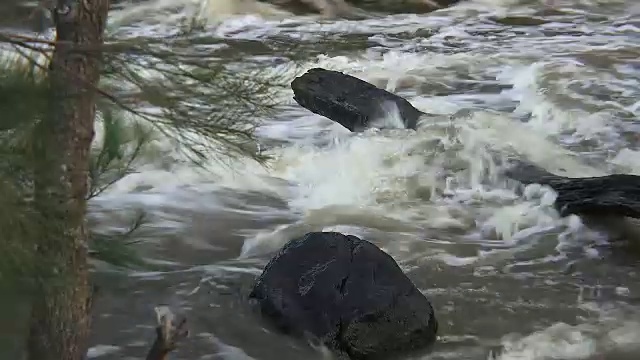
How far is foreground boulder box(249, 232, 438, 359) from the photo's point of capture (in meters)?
4.16

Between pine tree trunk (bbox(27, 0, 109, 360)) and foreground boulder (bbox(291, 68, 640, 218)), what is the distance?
4157 millimetres

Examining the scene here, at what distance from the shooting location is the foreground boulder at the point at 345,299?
416cm

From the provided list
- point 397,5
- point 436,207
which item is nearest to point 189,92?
point 436,207

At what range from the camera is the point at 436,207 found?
21.0 feet

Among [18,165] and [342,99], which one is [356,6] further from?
[18,165]

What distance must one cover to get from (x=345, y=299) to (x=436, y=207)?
2253 mm

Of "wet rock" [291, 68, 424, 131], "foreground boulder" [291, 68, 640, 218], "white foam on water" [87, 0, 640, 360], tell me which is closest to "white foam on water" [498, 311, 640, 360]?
"white foam on water" [87, 0, 640, 360]

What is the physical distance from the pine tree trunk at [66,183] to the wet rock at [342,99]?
524 centimetres

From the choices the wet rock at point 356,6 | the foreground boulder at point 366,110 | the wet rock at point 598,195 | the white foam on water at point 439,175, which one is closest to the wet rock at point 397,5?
the wet rock at point 356,6

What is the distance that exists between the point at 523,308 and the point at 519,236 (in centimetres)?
121

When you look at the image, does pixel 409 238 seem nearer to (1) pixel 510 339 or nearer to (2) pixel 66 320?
(1) pixel 510 339

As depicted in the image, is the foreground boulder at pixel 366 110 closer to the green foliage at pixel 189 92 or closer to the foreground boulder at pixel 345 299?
the foreground boulder at pixel 345 299

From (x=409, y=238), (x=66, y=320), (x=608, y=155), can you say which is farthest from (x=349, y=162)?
(x=66, y=320)

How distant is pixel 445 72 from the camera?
10.6m
